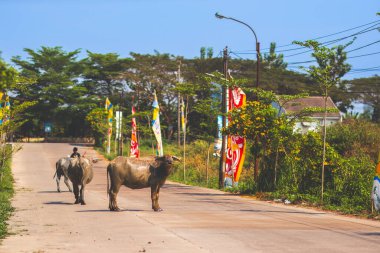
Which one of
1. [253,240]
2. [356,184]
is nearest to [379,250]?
[253,240]

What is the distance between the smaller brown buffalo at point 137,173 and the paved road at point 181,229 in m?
0.69

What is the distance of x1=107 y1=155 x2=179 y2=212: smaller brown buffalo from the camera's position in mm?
18031

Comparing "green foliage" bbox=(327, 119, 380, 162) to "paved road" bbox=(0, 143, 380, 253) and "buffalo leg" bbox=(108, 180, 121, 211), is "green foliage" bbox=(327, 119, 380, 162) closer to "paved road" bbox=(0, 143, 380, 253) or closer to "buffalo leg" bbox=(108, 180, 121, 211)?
"paved road" bbox=(0, 143, 380, 253)

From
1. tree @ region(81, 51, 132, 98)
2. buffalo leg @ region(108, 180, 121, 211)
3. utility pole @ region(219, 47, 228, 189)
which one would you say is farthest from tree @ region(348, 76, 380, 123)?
buffalo leg @ region(108, 180, 121, 211)

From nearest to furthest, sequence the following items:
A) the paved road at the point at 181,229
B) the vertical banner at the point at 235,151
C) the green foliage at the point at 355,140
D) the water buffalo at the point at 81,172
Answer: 1. the paved road at the point at 181,229
2. the water buffalo at the point at 81,172
3. the vertical banner at the point at 235,151
4. the green foliage at the point at 355,140

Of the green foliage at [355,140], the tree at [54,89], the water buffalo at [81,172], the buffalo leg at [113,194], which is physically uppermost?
the tree at [54,89]

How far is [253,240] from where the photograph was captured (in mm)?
12625

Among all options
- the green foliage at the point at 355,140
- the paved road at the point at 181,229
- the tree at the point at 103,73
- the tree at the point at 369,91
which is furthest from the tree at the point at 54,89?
the paved road at the point at 181,229

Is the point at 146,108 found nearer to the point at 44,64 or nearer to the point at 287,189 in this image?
the point at 44,64

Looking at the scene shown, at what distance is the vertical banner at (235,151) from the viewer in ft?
104

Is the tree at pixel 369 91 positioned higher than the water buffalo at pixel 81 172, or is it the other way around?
the tree at pixel 369 91

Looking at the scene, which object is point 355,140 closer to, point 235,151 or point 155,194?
point 235,151

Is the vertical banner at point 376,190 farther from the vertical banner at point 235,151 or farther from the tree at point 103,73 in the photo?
the tree at point 103,73

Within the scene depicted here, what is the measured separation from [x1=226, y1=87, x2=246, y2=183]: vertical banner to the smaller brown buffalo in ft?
45.4
